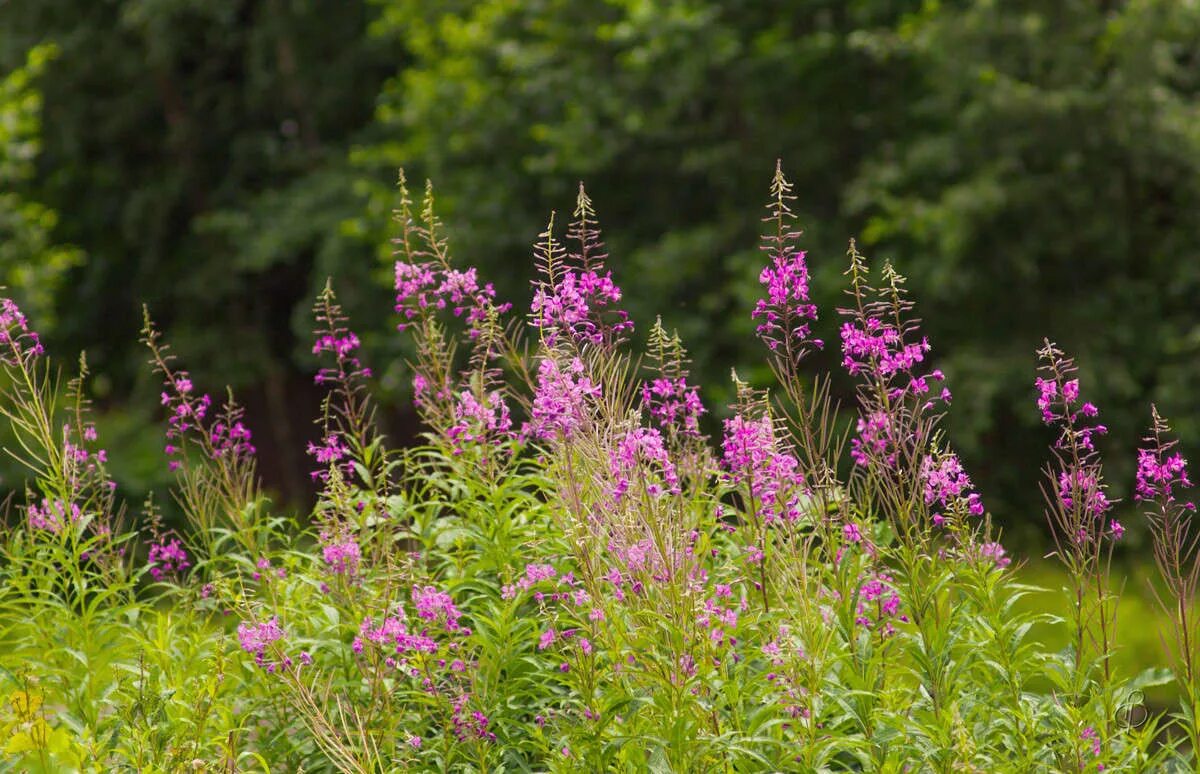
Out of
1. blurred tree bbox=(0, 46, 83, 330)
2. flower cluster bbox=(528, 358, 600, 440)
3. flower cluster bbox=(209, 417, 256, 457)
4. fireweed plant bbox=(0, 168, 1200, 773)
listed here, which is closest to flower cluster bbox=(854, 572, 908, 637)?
fireweed plant bbox=(0, 168, 1200, 773)

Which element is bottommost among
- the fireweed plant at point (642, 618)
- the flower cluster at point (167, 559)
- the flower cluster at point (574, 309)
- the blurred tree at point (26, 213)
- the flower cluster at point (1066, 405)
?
the blurred tree at point (26, 213)

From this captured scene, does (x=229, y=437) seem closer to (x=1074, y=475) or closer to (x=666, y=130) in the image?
(x=1074, y=475)

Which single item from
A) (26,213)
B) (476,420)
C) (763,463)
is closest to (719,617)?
(763,463)

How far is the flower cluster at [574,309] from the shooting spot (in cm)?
415

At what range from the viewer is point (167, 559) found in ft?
17.9

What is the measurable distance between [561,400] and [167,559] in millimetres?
2287

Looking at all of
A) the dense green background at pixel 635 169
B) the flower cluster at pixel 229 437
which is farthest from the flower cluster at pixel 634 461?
the dense green background at pixel 635 169

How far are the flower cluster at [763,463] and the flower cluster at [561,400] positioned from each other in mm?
472

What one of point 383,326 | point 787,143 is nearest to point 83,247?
point 383,326

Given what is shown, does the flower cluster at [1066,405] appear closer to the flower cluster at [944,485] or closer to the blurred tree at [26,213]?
the flower cluster at [944,485]

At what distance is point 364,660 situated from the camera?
14.4ft

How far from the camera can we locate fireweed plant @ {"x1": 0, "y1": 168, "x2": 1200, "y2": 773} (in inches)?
153

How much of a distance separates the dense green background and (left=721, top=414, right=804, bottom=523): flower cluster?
8.94m

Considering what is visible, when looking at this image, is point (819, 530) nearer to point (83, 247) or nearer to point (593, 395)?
point (593, 395)
